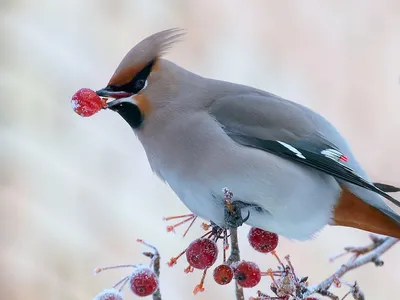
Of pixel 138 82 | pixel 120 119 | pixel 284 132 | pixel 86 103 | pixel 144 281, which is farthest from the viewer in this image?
pixel 120 119

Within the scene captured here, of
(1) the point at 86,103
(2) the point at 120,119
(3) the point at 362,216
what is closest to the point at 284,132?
(3) the point at 362,216

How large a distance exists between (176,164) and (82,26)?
1.52 metres

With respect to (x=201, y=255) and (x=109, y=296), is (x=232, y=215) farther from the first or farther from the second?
(x=109, y=296)

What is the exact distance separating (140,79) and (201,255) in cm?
40

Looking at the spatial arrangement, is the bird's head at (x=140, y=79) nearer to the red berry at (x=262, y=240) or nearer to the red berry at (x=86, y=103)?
the red berry at (x=86, y=103)

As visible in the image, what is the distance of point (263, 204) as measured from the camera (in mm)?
1512

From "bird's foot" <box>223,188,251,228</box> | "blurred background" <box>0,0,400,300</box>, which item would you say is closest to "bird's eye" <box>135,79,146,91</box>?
"bird's foot" <box>223,188,251,228</box>

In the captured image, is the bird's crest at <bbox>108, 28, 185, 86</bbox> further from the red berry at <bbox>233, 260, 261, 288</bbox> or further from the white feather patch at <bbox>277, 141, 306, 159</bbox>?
the red berry at <bbox>233, 260, 261, 288</bbox>

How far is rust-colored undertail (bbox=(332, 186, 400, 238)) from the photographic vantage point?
1.58m

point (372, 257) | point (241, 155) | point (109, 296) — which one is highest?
point (241, 155)

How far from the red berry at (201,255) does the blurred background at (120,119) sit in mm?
1106

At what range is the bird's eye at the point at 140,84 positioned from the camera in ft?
4.97

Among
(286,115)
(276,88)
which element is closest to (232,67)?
(276,88)

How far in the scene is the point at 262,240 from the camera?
5.08ft
